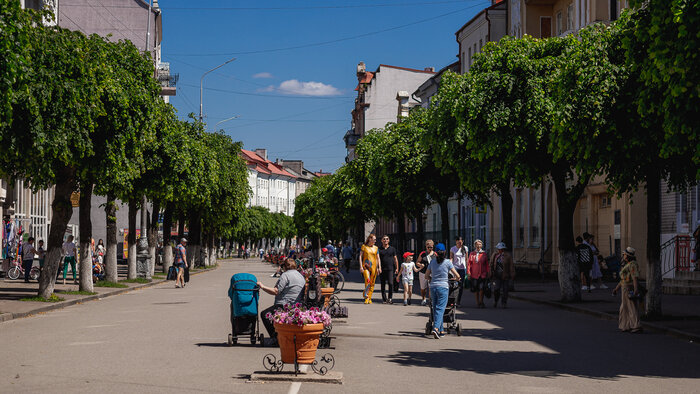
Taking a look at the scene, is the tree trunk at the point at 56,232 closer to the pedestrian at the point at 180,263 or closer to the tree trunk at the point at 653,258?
the pedestrian at the point at 180,263

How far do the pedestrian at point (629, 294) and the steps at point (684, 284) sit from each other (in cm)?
1115

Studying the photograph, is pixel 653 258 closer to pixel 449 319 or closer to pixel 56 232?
pixel 449 319

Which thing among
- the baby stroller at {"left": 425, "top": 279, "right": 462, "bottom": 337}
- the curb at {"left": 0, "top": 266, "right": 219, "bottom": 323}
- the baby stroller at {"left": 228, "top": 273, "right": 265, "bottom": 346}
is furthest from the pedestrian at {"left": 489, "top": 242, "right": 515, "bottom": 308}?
the baby stroller at {"left": 228, "top": 273, "right": 265, "bottom": 346}

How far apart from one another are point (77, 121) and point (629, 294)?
1313 centimetres

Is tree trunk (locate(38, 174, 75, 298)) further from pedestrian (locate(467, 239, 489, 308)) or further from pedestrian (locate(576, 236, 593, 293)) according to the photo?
pedestrian (locate(576, 236, 593, 293))

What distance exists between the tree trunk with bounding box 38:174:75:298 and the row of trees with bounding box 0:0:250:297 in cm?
3

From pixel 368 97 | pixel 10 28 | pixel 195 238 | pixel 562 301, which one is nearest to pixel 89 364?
pixel 10 28

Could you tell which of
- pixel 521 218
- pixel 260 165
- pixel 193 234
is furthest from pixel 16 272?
pixel 260 165

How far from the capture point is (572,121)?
1948 cm

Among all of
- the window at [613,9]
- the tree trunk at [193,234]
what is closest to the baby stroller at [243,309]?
the window at [613,9]

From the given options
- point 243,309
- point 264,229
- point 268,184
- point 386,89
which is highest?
point 386,89

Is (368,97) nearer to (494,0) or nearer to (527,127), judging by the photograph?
(494,0)

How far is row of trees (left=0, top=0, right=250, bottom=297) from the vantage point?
20073mm

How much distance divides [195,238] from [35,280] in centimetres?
2103
